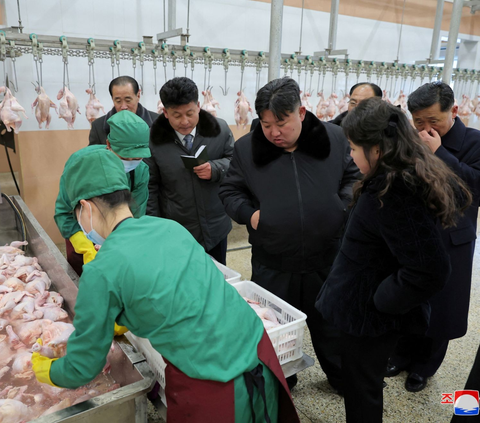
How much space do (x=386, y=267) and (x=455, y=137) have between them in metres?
1.12

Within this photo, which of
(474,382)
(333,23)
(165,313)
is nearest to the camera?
(165,313)

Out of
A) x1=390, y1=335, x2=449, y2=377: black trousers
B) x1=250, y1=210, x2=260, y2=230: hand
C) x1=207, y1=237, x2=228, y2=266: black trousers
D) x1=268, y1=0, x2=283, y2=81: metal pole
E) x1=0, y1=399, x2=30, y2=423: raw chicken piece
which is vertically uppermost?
x1=268, y1=0, x2=283, y2=81: metal pole

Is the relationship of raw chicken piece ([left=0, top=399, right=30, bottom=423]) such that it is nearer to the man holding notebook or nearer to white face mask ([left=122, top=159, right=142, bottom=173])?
white face mask ([left=122, top=159, right=142, bottom=173])

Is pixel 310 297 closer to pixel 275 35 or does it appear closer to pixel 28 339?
pixel 28 339

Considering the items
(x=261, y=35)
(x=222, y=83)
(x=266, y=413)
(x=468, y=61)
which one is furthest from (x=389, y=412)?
(x=468, y=61)

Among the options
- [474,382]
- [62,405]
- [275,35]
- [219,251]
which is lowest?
[219,251]

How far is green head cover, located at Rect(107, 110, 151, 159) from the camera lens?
2.22m

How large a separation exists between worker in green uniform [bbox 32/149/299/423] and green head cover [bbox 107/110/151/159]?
84 centimetres

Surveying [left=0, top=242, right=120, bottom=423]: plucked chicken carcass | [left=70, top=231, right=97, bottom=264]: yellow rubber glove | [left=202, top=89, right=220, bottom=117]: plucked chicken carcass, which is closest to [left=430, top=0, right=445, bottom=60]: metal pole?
[left=202, top=89, right=220, bottom=117]: plucked chicken carcass

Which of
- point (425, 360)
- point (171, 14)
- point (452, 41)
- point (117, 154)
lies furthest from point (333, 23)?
point (425, 360)

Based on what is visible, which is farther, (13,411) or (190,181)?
(190,181)

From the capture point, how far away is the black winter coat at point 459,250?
2.23 m

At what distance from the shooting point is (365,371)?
66.6 inches

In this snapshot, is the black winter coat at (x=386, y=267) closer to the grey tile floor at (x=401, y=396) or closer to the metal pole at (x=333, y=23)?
the grey tile floor at (x=401, y=396)
